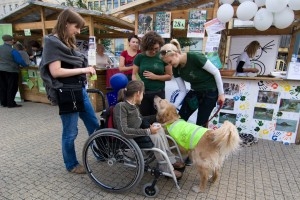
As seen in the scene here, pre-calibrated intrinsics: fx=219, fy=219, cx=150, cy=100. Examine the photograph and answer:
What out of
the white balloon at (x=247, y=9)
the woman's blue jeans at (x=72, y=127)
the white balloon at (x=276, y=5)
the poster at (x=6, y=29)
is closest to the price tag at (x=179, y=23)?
the white balloon at (x=247, y=9)

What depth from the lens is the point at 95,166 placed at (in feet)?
8.93

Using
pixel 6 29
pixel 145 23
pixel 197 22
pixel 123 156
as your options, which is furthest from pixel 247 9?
pixel 6 29

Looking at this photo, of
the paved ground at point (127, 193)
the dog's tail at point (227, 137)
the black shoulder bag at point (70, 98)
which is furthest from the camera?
the paved ground at point (127, 193)

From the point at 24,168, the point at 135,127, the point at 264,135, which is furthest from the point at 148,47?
the point at 264,135

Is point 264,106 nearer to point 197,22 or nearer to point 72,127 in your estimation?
point 197,22

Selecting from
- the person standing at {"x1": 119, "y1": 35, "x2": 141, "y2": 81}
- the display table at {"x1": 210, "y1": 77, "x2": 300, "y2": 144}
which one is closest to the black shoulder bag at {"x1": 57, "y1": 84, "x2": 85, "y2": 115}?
the person standing at {"x1": 119, "y1": 35, "x2": 141, "y2": 81}

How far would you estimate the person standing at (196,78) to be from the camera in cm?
232

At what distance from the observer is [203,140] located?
2057 mm

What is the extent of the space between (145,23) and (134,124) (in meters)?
2.70

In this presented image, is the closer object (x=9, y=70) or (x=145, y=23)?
(x=145, y=23)

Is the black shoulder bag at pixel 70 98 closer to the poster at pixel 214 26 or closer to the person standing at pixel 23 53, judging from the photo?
the poster at pixel 214 26

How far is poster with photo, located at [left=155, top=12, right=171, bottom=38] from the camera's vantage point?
3.95 meters

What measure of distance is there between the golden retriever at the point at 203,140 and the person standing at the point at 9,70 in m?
4.45

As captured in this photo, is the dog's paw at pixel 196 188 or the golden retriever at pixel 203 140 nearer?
the golden retriever at pixel 203 140
